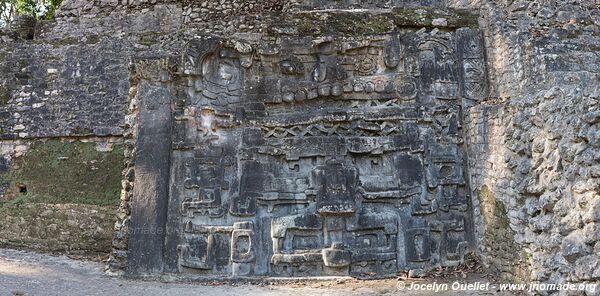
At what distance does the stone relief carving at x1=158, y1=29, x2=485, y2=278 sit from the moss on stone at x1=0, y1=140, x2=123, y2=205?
326 centimetres

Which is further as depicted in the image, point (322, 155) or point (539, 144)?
point (322, 155)

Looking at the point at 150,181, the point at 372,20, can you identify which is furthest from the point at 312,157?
the point at 372,20

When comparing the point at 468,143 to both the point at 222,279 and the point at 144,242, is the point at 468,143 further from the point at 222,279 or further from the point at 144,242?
the point at 144,242

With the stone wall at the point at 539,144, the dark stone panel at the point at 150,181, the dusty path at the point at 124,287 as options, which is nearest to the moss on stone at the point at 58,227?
the dusty path at the point at 124,287

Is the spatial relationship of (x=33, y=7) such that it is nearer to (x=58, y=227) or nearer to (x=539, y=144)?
(x=58, y=227)

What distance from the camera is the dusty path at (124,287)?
620 cm

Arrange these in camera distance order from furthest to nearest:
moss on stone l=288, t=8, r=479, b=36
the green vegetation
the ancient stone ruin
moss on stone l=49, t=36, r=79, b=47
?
the green vegetation, moss on stone l=49, t=36, r=79, b=47, moss on stone l=288, t=8, r=479, b=36, the ancient stone ruin

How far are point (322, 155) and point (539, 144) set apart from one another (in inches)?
122

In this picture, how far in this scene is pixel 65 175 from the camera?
1018 cm

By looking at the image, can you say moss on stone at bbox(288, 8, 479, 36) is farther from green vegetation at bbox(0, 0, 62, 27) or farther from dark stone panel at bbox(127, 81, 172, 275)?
green vegetation at bbox(0, 0, 62, 27)

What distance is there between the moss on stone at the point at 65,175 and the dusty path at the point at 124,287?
2443mm

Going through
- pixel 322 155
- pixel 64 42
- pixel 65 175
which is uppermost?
pixel 64 42

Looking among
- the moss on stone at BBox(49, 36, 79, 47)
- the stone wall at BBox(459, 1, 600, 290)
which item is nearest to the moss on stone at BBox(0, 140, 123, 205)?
the moss on stone at BBox(49, 36, 79, 47)

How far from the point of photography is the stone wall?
4602 mm
